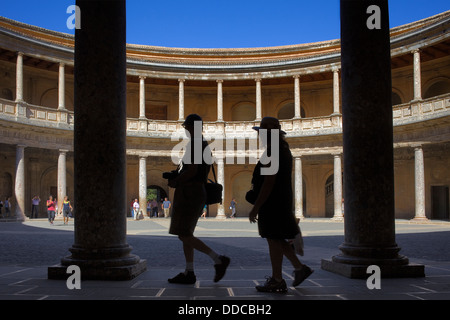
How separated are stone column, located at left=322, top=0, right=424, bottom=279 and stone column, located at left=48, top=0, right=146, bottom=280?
8.29 ft

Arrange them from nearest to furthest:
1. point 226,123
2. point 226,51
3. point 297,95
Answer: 1. point 297,95
2. point 226,123
3. point 226,51

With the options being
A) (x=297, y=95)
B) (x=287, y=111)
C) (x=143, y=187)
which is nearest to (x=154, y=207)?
(x=143, y=187)

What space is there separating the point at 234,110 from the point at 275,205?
26.3 metres

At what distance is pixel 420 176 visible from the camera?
22031mm

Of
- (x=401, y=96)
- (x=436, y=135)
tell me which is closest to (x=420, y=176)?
(x=436, y=135)

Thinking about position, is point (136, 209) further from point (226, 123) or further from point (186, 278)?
point (186, 278)

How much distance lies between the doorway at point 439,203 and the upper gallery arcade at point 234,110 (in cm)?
5

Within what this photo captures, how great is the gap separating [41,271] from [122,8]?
3.31 metres

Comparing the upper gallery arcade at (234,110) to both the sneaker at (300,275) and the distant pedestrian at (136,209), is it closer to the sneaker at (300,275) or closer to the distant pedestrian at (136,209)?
the distant pedestrian at (136,209)

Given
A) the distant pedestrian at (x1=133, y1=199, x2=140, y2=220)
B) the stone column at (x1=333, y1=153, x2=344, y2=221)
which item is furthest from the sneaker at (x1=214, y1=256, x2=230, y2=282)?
the distant pedestrian at (x1=133, y1=199, x2=140, y2=220)

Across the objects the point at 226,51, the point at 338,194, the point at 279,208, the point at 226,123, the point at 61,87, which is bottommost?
the point at 338,194

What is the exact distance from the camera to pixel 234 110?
1198 inches

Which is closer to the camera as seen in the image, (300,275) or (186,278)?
(300,275)

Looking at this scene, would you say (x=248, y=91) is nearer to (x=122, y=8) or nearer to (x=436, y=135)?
(x=436, y=135)
